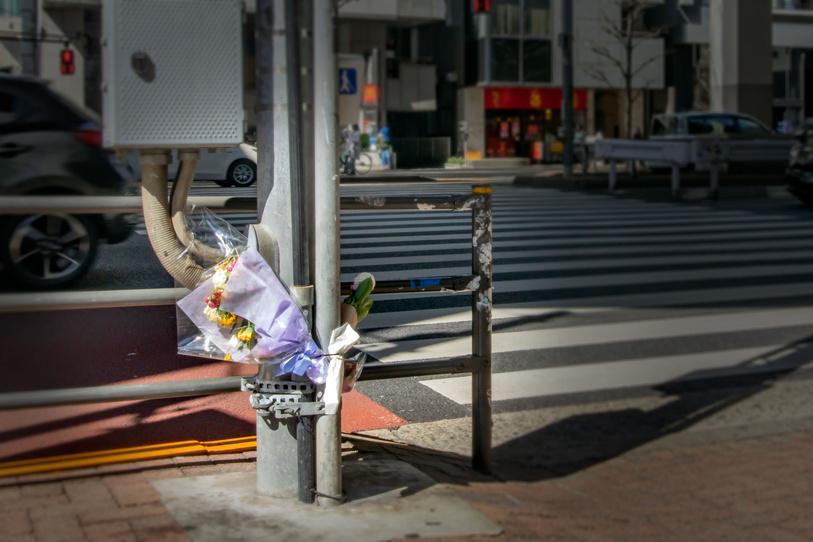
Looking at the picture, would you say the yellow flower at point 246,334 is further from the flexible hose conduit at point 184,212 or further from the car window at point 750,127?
the car window at point 750,127

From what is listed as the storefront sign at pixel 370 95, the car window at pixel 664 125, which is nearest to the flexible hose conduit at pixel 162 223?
the car window at pixel 664 125

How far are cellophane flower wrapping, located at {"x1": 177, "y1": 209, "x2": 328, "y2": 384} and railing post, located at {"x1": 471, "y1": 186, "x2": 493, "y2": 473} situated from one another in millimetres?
835

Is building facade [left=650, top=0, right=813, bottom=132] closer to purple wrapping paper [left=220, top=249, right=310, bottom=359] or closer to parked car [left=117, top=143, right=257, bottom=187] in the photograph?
parked car [left=117, top=143, right=257, bottom=187]

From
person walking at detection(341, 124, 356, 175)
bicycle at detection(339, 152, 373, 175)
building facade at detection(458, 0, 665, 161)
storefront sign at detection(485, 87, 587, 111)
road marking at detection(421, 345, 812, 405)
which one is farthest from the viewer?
storefront sign at detection(485, 87, 587, 111)

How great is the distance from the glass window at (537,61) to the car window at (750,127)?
24.6 metres

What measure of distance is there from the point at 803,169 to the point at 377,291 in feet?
56.4

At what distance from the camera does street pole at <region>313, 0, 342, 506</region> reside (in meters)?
4.11

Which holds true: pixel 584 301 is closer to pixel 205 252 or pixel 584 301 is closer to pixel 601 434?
pixel 601 434

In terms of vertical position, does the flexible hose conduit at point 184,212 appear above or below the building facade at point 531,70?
below

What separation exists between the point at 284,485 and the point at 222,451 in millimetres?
805

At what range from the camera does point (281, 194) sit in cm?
420

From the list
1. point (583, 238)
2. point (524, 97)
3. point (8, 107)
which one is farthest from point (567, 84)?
point (524, 97)

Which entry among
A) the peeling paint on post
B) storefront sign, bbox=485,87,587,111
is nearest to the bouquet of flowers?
the peeling paint on post

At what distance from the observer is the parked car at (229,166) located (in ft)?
15.1
